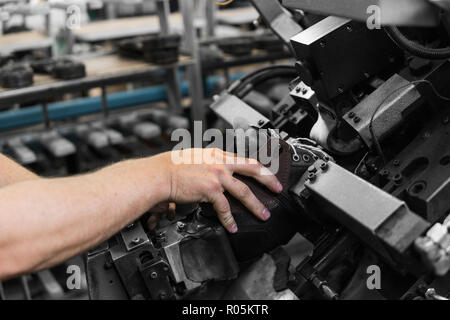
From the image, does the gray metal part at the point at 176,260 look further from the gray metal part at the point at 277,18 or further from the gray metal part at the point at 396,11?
the gray metal part at the point at 277,18

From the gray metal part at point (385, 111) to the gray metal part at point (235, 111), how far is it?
0.36 metres

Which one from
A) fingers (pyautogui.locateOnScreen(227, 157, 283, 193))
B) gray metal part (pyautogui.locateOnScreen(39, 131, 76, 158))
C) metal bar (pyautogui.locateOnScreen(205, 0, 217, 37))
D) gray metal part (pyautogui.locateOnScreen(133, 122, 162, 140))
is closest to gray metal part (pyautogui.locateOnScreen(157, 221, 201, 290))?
fingers (pyautogui.locateOnScreen(227, 157, 283, 193))

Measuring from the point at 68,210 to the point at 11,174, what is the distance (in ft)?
1.33

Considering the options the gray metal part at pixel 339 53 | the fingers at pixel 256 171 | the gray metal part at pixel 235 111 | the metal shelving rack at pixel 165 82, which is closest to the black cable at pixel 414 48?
the gray metal part at pixel 339 53

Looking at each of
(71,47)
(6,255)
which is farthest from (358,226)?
(71,47)

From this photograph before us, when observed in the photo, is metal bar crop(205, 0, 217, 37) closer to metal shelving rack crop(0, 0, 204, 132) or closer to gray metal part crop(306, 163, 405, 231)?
metal shelving rack crop(0, 0, 204, 132)

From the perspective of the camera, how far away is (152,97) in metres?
3.49

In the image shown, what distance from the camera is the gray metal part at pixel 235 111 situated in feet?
4.99

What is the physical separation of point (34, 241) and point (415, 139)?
3.00 ft

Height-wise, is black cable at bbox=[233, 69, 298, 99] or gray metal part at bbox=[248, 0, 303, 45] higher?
gray metal part at bbox=[248, 0, 303, 45]

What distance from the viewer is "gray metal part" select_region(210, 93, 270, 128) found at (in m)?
1.52

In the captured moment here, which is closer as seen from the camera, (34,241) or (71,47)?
(34,241)

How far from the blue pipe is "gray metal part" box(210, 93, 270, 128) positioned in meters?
1.76

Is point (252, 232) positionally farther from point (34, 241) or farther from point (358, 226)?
point (34, 241)
